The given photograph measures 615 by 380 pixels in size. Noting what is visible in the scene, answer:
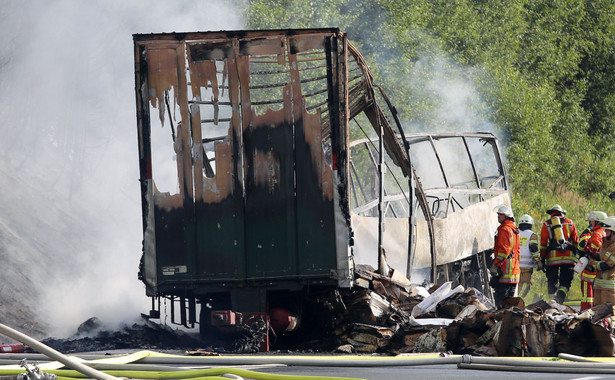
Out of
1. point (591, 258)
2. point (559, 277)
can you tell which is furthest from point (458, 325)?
point (559, 277)

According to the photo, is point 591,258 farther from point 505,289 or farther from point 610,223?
point 505,289

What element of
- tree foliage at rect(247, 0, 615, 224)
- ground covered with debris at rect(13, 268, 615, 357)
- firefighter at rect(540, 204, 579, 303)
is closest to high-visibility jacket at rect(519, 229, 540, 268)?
firefighter at rect(540, 204, 579, 303)

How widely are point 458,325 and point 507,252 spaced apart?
13.2 ft

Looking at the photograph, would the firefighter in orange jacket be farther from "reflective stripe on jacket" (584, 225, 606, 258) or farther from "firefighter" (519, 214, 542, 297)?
"firefighter" (519, 214, 542, 297)

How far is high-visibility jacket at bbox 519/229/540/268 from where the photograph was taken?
15.5 meters

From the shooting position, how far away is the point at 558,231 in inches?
587

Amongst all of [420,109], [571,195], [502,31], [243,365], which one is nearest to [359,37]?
[420,109]

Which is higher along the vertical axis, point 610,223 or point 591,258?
point 610,223

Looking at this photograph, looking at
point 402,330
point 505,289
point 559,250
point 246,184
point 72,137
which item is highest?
point 72,137

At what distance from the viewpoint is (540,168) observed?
2706 centimetres

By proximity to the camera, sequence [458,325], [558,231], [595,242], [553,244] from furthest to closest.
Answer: [553,244]
[558,231]
[595,242]
[458,325]

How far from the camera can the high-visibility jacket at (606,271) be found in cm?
1279

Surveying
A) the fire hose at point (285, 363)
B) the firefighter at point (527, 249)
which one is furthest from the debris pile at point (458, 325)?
the firefighter at point (527, 249)

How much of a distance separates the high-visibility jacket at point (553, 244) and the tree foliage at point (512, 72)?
8.35 m
